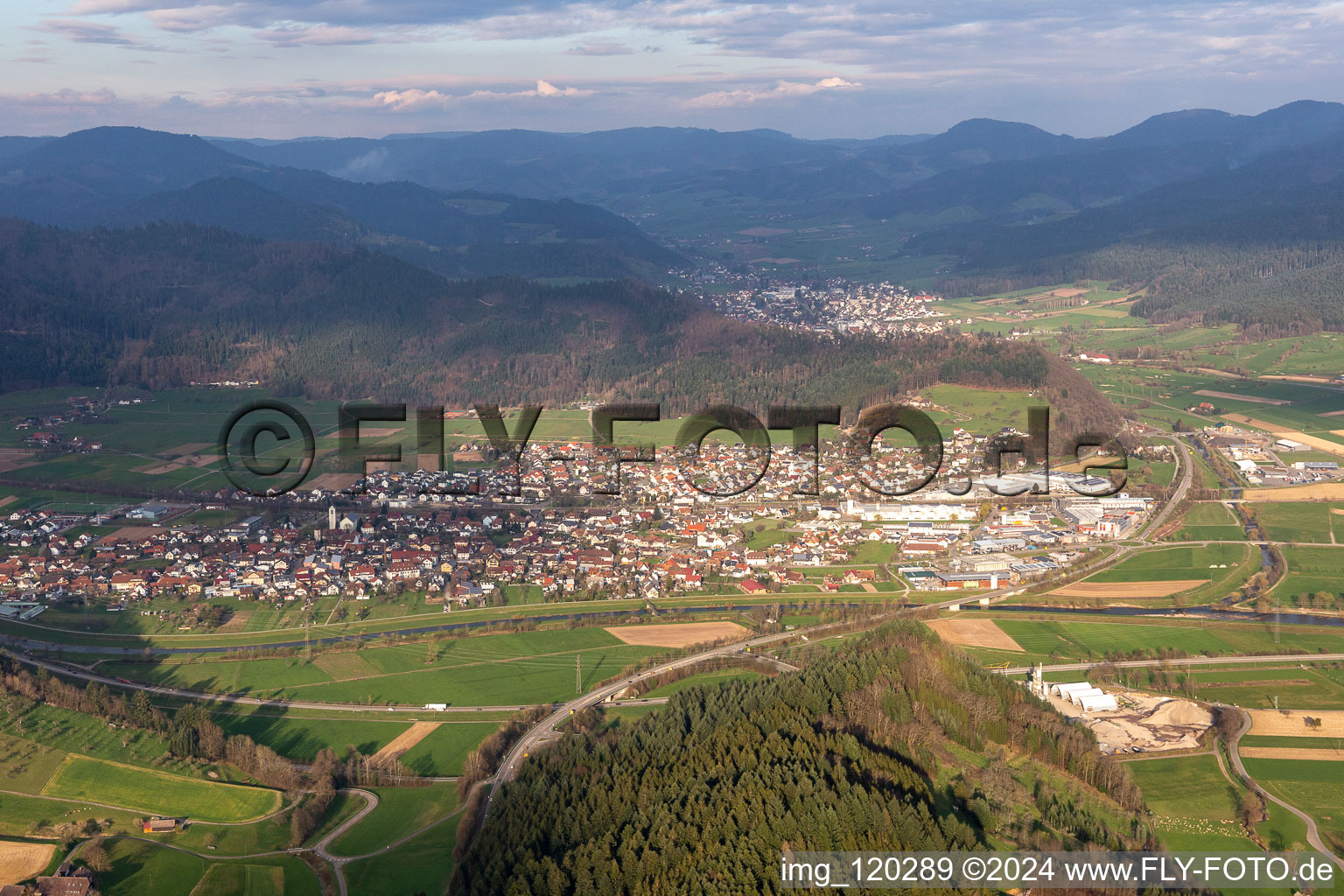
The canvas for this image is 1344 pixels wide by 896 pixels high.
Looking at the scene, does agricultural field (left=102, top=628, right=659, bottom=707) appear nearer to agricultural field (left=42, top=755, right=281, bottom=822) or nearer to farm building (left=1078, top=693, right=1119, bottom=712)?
agricultural field (left=42, top=755, right=281, bottom=822)

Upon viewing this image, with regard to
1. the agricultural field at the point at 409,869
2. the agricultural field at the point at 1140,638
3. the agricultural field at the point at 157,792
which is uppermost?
the agricultural field at the point at 1140,638

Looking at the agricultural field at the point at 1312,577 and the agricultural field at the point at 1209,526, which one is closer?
the agricultural field at the point at 1312,577

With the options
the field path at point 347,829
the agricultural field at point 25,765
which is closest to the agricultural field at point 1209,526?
the field path at point 347,829

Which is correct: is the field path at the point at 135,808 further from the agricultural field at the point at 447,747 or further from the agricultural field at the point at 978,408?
the agricultural field at the point at 978,408

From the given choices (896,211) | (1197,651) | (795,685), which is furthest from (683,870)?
(896,211)

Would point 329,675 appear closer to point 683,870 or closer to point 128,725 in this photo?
point 128,725
